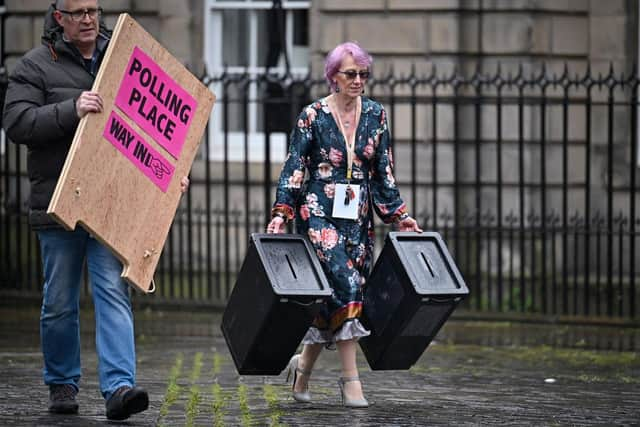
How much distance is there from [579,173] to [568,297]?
1.50m

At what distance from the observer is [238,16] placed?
1404 centimetres

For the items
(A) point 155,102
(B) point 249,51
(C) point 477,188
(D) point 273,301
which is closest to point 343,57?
(A) point 155,102

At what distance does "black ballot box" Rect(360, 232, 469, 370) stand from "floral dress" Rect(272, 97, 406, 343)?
9 centimetres

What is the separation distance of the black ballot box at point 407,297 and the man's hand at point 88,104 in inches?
60.6

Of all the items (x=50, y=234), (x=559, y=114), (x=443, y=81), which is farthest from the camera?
(x=559, y=114)

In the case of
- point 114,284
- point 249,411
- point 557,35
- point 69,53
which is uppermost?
point 557,35

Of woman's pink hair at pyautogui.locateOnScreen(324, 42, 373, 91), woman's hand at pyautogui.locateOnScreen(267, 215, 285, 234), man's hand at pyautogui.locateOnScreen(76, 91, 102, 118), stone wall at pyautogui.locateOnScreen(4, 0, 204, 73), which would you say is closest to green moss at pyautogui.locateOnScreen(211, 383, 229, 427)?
woman's hand at pyautogui.locateOnScreen(267, 215, 285, 234)

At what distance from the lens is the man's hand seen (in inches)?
251

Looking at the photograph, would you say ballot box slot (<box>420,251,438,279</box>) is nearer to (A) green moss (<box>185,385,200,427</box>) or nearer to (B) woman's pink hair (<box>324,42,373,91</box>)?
(B) woman's pink hair (<box>324,42,373,91</box>)

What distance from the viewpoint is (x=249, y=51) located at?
14031 millimetres

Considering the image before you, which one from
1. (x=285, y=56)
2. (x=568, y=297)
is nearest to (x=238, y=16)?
(x=285, y=56)

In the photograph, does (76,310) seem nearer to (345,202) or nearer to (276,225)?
(276,225)

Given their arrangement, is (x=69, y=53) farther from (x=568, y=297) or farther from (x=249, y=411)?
(x=568, y=297)

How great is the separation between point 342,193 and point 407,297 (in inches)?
24.4
